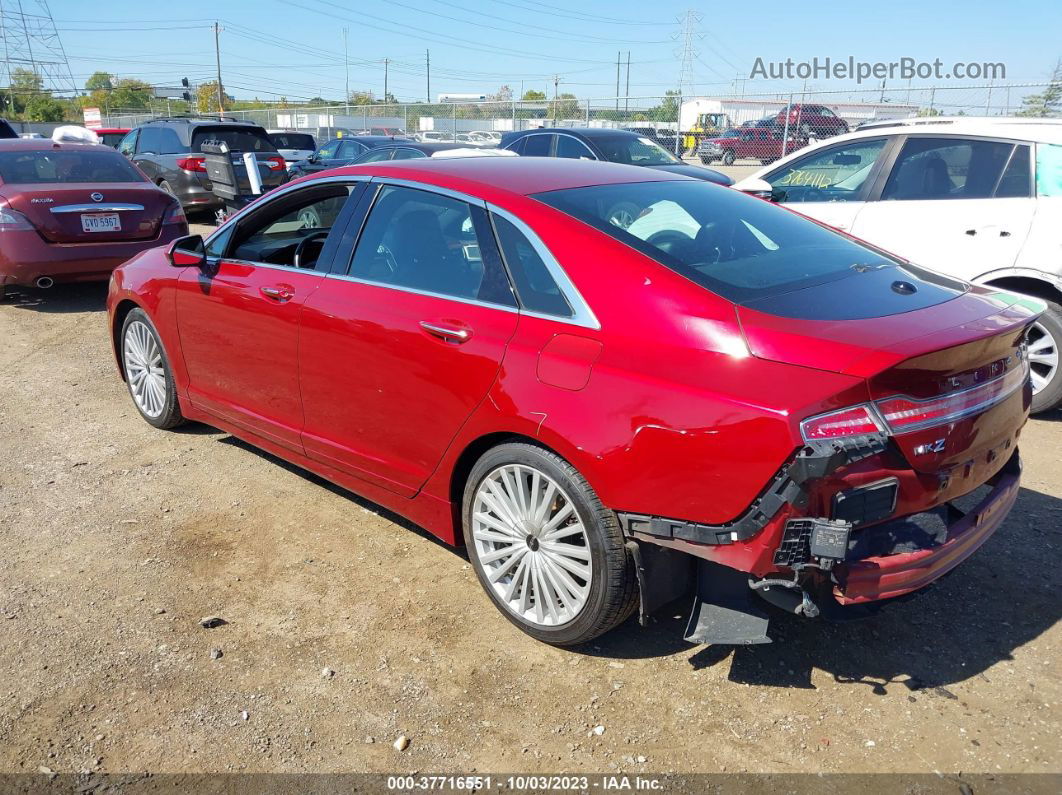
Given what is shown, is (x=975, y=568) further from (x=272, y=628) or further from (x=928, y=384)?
(x=272, y=628)

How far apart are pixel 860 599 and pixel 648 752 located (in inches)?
31.9

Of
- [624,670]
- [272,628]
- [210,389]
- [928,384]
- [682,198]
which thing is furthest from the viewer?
[210,389]

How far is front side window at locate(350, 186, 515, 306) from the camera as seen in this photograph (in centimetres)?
334

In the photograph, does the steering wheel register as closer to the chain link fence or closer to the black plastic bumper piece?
the black plastic bumper piece

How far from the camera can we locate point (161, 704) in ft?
9.48

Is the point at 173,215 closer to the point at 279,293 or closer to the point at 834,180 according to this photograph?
the point at 279,293

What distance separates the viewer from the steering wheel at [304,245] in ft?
13.9

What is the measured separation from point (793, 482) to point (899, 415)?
1.33ft

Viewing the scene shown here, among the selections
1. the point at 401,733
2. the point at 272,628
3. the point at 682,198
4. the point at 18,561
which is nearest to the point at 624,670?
the point at 401,733

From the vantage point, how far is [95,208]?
8.47 m

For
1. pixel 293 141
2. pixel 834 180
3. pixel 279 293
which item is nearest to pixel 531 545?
pixel 279 293

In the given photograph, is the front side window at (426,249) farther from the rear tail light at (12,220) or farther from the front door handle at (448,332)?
the rear tail light at (12,220)

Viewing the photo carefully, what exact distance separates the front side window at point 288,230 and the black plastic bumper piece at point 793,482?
7.74 ft

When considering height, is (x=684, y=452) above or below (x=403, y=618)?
above
